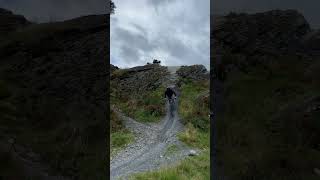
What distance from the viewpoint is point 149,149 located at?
22.6 metres

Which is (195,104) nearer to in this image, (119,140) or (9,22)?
(119,140)

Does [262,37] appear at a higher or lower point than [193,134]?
higher

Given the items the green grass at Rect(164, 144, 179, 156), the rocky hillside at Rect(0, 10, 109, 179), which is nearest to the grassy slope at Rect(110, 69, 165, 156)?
the green grass at Rect(164, 144, 179, 156)

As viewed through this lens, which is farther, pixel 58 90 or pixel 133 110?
pixel 133 110

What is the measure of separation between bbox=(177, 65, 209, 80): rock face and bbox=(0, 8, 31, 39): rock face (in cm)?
2087

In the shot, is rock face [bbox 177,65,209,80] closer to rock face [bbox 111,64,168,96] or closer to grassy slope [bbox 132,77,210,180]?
grassy slope [bbox 132,77,210,180]

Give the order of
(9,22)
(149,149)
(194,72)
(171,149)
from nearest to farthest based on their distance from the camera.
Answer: (9,22) < (171,149) < (149,149) < (194,72)

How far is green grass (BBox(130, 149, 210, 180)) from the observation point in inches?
664

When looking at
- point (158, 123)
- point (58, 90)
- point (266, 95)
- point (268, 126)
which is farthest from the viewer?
point (158, 123)

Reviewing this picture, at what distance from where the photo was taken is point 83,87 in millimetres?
18328

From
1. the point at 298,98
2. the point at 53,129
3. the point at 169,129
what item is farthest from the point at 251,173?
the point at 169,129

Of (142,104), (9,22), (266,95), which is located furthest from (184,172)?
(142,104)

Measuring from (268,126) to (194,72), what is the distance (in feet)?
81.6

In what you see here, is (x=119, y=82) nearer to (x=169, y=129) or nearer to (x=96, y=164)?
(x=169, y=129)
